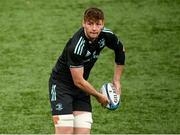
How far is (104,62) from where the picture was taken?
1016 cm

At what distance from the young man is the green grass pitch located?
1502 mm

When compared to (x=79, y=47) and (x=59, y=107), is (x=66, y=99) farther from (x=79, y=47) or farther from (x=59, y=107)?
(x=79, y=47)

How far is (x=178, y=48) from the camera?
10.8 m

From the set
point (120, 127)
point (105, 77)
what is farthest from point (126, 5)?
point (120, 127)

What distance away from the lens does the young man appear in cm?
593

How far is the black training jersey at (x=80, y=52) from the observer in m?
5.95

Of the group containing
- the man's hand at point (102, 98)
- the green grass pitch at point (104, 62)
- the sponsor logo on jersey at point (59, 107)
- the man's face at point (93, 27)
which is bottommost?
the green grass pitch at point (104, 62)

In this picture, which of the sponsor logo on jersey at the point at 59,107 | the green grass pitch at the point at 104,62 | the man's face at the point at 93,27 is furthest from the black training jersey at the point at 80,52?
the green grass pitch at the point at 104,62

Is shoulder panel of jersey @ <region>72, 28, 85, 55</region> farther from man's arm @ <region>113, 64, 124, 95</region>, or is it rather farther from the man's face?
man's arm @ <region>113, 64, 124, 95</region>

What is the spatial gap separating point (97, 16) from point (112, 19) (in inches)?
241

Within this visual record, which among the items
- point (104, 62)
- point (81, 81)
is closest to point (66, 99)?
point (81, 81)

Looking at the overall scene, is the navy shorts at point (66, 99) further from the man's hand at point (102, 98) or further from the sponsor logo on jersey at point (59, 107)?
the man's hand at point (102, 98)

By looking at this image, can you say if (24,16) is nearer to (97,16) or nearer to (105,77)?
(105,77)

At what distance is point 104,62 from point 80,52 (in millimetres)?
4252
